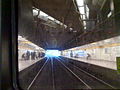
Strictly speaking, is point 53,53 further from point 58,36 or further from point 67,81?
point 67,81

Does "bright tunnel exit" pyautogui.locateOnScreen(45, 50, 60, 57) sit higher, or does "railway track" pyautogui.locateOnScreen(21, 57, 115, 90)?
"bright tunnel exit" pyautogui.locateOnScreen(45, 50, 60, 57)

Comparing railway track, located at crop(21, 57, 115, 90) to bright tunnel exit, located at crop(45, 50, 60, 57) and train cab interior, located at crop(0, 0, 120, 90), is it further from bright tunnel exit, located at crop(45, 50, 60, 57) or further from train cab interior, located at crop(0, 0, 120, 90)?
bright tunnel exit, located at crop(45, 50, 60, 57)

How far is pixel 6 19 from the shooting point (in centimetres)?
162

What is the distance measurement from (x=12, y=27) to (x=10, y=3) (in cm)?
21

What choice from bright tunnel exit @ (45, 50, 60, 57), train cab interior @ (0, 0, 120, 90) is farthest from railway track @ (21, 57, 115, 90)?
bright tunnel exit @ (45, 50, 60, 57)

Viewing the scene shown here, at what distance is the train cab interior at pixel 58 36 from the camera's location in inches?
65.0

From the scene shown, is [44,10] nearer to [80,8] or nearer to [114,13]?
[80,8]

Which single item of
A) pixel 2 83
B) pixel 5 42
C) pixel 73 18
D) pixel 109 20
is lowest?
pixel 2 83

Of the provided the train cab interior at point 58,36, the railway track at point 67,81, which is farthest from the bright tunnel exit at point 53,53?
the railway track at point 67,81

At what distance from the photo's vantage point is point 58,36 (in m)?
3.84

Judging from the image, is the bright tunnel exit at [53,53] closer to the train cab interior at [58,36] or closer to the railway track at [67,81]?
the train cab interior at [58,36]

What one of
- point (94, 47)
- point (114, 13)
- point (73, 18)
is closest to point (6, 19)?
point (114, 13)

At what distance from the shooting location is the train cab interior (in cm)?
165

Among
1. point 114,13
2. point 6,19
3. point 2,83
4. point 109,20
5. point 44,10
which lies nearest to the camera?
point 2,83
